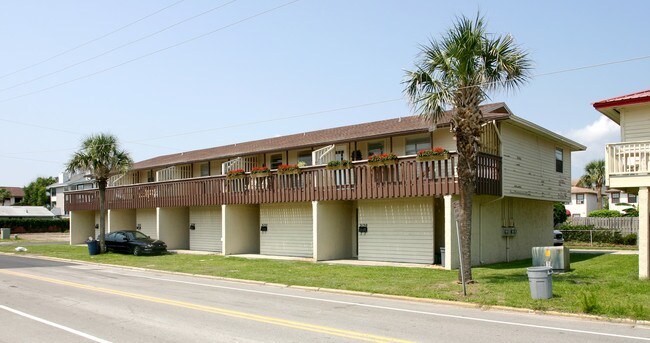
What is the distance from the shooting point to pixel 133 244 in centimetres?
3105

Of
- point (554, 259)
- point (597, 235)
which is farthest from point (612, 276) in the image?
point (597, 235)

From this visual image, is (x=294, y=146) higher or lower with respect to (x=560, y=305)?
higher

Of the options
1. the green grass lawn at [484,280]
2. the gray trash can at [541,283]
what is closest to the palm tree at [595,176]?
the green grass lawn at [484,280]

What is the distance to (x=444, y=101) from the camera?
16312 millimetres

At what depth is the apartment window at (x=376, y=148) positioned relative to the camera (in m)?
25.4

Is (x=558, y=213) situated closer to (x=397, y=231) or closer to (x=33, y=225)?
(x=397, y=231)

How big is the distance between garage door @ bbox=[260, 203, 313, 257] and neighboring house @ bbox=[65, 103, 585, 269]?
52mm

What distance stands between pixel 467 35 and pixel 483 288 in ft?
23.1

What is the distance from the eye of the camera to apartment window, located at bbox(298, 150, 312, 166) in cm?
2847

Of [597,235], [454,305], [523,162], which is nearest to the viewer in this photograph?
[454,305]

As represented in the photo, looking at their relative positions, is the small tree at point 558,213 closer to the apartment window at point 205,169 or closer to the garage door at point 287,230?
the garage door at point 287,230

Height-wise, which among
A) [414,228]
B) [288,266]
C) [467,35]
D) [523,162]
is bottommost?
[288,266]

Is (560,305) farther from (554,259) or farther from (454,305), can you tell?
(554,259)

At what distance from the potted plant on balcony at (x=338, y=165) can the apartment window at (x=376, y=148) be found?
2.17m
